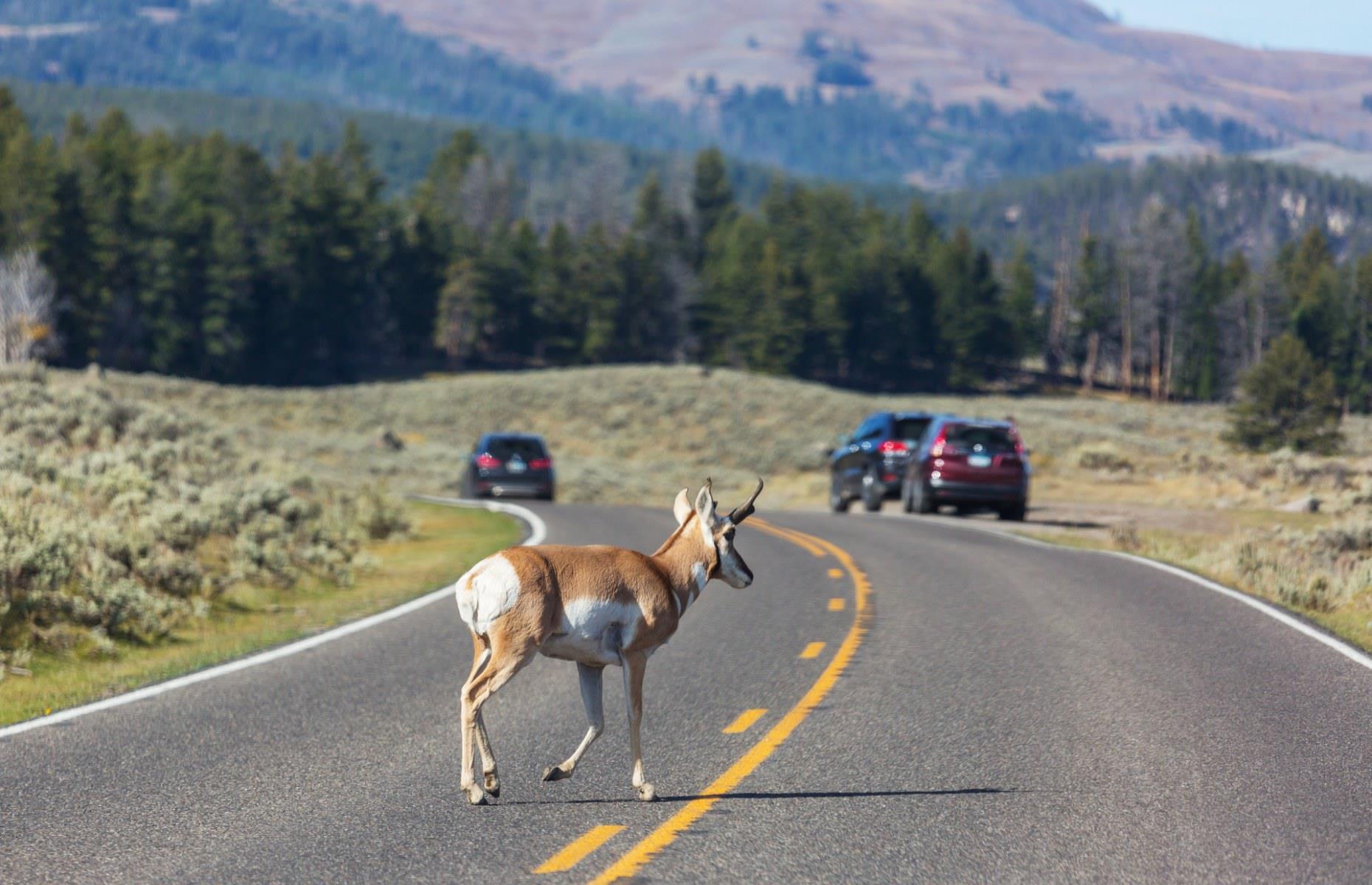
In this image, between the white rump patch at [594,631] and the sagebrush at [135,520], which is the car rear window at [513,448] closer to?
the sagebrush at [135,520]

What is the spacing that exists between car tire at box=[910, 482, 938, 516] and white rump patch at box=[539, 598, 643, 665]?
22.4m

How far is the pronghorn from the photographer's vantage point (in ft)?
22.3

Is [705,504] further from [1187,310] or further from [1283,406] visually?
[1187,310]

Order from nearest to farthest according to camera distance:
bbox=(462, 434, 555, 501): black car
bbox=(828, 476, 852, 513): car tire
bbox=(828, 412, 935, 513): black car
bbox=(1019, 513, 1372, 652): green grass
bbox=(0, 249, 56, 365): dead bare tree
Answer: bbox=(1019, 513, 1372, 652): green grass, bbox=(828, 412, 935, 513): black car, bbox=(828, 476, 852, 513): car tire, bbox=(462, 434, 555, 501): black car, bbox=(0, 249, 56, 365): dead bare tree

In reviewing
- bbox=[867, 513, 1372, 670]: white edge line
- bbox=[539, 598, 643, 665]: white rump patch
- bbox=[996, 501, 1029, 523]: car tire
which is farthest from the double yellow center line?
bbox=[996, 501, 1029, 523]: car tire

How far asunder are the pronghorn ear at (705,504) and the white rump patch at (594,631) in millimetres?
582

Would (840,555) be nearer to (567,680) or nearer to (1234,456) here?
(567,680)

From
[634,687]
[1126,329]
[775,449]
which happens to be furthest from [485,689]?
[1126,329]

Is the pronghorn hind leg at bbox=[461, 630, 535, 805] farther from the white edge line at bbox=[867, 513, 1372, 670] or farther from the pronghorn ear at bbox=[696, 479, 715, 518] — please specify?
the white edge line at bbox=[867, 513, 1372, 670]

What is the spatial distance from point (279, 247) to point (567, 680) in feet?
336

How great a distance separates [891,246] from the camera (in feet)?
449

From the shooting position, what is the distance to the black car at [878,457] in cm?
3141

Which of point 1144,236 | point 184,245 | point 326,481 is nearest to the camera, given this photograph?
point 326,481

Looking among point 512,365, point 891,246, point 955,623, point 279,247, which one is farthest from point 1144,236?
point 955,623
